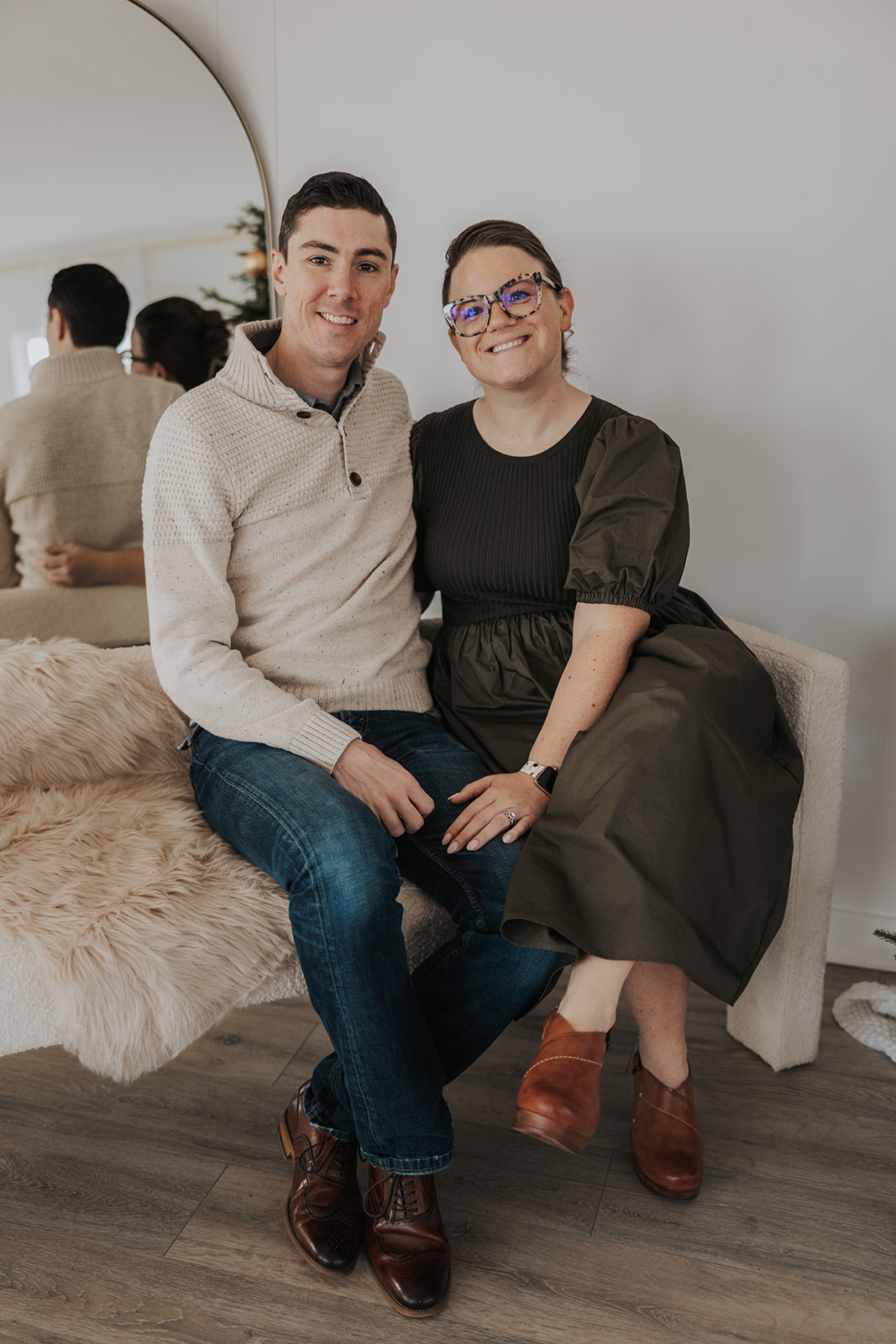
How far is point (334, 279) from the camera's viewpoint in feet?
4.62

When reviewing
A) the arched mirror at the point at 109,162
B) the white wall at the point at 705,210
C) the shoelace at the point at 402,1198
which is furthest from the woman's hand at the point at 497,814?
the arched mirror at the point at 109,162

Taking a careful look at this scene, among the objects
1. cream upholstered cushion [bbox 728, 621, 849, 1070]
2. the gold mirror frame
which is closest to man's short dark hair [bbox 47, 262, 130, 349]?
the gold mirror frame

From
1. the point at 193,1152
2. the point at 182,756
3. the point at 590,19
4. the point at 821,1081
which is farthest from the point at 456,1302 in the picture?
the point at 590,19

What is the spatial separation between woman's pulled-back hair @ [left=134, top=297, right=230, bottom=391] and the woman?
1.81 feet

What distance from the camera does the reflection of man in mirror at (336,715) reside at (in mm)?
1188

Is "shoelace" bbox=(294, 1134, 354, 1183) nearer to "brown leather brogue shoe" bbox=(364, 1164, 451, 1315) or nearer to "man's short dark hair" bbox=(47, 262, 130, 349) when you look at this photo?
"brown leather brogue shoe" bbox=(364, 1164, 451, 1315)

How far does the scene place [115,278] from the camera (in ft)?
6.06

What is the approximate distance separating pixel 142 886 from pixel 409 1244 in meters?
0.55

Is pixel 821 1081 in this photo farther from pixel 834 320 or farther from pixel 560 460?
pixel 834 320

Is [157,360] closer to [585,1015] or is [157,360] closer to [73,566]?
[73,566]

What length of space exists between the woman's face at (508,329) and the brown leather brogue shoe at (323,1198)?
1064 mm

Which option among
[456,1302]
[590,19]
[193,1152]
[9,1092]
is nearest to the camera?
[456,1302]

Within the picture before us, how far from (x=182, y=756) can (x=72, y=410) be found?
27.7 inches

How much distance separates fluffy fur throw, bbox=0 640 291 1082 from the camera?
1172mm
